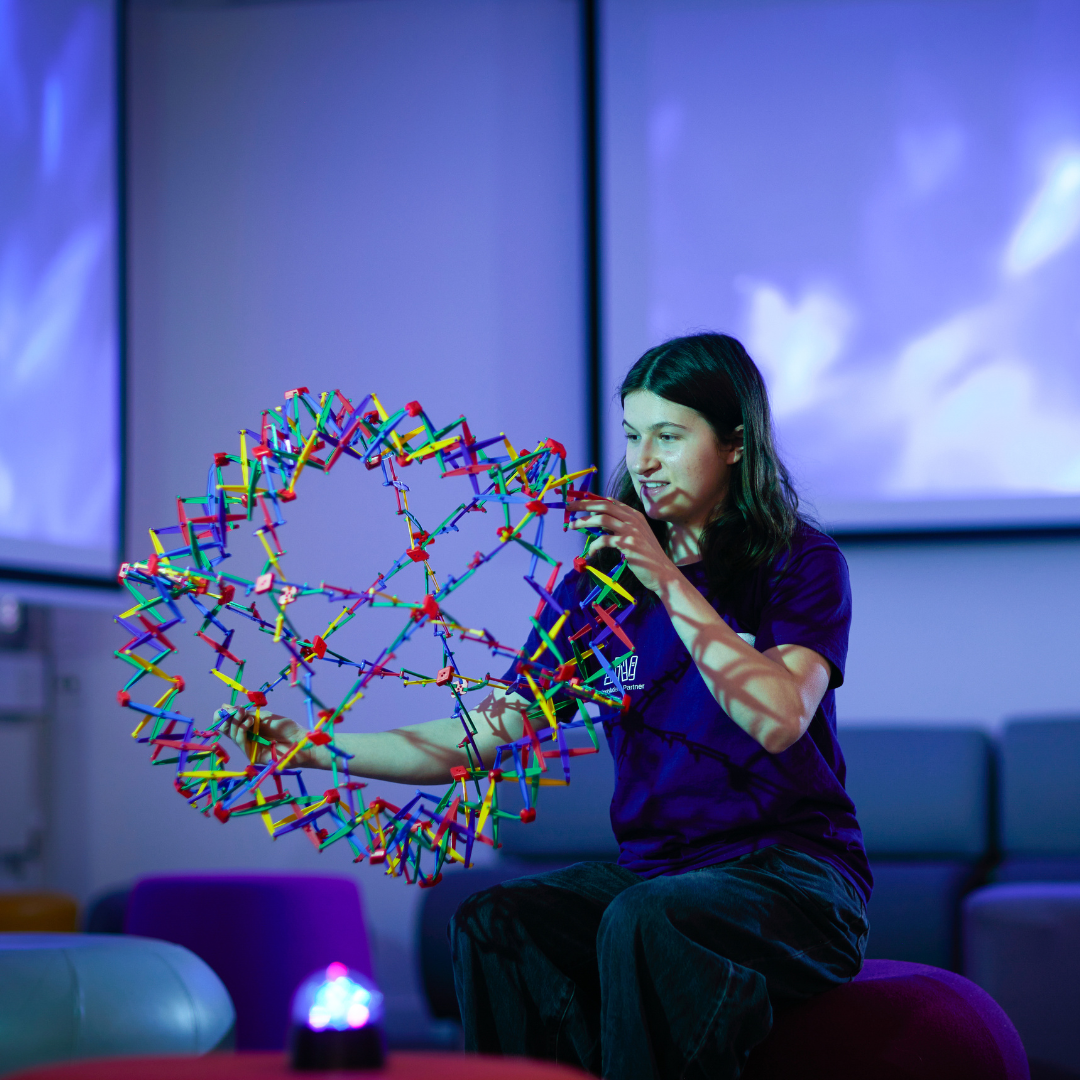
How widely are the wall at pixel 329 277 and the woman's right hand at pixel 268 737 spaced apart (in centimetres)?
142

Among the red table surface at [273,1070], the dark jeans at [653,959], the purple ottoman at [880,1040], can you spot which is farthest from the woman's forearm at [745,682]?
the red table surface at [273,1070]

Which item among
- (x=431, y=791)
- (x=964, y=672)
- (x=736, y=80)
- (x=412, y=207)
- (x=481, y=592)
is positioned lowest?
(x=431, y=791)

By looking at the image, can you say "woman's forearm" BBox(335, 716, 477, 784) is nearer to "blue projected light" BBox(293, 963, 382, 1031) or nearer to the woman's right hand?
the woman's right hand

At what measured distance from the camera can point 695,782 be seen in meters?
1.36

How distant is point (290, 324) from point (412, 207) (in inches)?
16.4

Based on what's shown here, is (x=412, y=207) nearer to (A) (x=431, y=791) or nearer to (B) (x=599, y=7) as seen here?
(B) (x=599, y=7)

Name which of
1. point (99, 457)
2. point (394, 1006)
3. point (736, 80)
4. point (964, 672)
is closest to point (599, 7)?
point (736, 80)

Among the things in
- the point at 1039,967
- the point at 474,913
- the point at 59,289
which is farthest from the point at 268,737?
the point at 59,289

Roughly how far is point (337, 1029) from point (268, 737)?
21.1 inches

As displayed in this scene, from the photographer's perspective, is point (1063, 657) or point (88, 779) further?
point (88, 779)

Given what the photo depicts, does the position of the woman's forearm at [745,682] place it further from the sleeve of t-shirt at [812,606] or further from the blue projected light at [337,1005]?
the blue projected light at [337,1005]

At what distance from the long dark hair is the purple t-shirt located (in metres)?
0.03

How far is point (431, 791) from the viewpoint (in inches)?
83.7

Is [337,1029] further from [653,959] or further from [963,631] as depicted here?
[963,631]
